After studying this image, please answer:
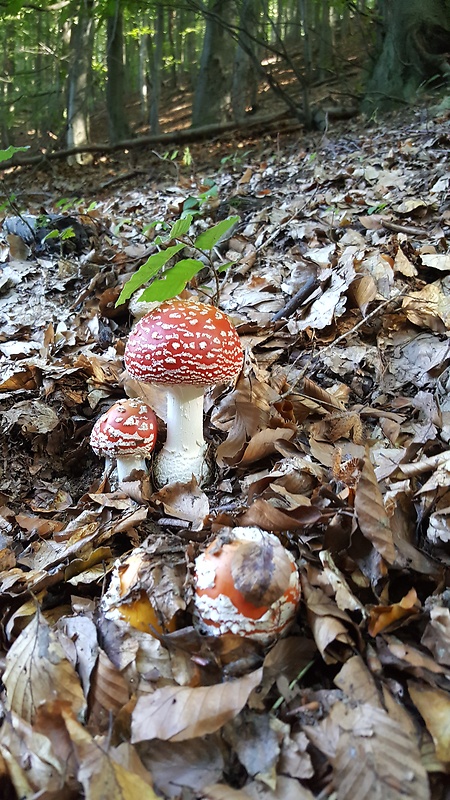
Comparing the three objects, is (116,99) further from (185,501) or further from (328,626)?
(328,626)

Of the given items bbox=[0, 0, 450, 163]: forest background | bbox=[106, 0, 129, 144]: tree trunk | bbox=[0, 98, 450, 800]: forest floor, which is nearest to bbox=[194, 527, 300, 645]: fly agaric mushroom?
bbox=[0, 98, 450, 800]: forest floor

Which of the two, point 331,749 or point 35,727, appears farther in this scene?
point 35,727

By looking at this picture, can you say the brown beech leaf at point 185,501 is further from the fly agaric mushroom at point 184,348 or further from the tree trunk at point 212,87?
the tree trunk at point 212,87

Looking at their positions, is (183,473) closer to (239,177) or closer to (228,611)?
(228,611)

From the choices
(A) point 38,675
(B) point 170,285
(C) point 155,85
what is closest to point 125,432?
(B) point 170,285

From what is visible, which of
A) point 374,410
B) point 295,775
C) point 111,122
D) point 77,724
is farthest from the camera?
point 111,122

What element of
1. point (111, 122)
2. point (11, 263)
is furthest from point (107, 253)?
point (111, 122)

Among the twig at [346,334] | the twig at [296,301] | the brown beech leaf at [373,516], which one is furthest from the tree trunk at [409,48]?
the brown beech leaf at [373,516]

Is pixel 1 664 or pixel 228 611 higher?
pixel 228 611
